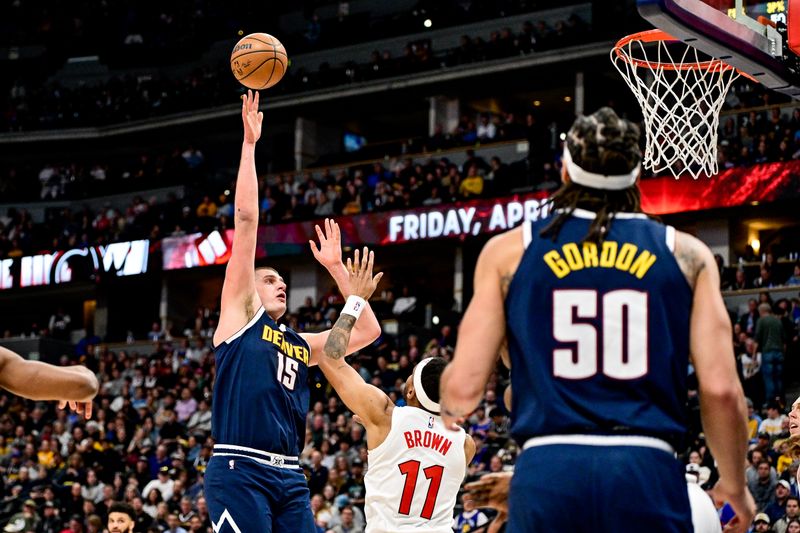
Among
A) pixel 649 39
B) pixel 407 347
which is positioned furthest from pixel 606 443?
pixel 407 347

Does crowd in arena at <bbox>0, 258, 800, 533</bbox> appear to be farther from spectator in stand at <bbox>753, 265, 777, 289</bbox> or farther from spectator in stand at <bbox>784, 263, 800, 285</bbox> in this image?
spectator in stand at <bbox>753, 265, 777, 289</bbox>

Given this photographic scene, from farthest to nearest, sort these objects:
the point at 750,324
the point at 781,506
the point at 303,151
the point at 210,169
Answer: the point at 210,169, the point at 303,151, the point at 750,324, the point at 781,506

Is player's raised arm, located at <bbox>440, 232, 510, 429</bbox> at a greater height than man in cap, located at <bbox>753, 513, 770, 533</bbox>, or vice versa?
player's raised arm, located at <bbox>440, 232, 510, 429</bbox>

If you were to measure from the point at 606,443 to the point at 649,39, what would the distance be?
8.66 m

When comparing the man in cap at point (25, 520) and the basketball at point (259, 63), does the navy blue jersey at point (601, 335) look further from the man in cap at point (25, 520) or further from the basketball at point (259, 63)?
the man in cap at point (25, 520)

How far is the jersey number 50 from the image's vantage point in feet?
13.2

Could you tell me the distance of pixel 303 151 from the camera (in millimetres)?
38188

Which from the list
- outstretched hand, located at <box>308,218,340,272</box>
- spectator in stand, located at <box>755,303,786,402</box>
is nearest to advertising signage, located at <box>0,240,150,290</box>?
spectator in stand, located at <box>755,303,786,402</box>

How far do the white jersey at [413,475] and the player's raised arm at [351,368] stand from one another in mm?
117

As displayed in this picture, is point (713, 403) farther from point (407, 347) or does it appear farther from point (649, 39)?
point (407, 347)

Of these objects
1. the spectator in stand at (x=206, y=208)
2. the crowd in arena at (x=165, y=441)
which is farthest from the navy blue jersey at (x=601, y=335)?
the spectator in stand at (x=206, y=208)

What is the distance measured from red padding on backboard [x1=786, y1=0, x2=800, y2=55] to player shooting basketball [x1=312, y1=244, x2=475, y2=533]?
500 cm

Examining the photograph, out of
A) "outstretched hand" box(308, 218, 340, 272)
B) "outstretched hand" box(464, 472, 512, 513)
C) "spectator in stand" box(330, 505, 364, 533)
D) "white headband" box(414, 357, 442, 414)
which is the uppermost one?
"outstretched hand" box(308, 218, 340, 272)

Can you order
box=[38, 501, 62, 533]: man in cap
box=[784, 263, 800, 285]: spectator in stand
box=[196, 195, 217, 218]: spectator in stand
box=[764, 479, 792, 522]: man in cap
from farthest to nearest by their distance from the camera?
box=[196, 195, 217, 218]: spectator in stand
box=[784, 263, 800, 285]: spectator in stand
box=[38, 501, 62, 533]: man in cap
box=[764, 479, 792, 522]: man in cap
